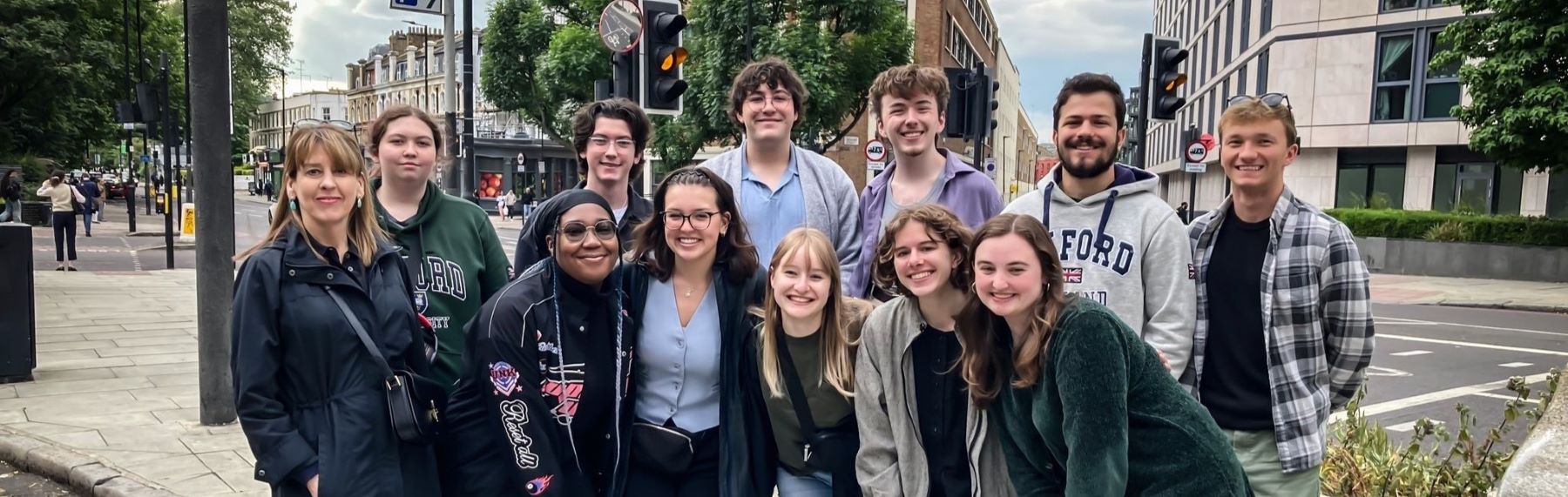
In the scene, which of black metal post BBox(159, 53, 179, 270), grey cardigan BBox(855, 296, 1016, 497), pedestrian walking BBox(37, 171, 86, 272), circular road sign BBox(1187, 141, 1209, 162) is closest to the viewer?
grey cardigan BBox(855, 296, 1016, 497)

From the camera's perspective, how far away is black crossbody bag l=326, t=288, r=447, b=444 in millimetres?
2676

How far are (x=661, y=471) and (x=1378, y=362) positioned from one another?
960 centimetres

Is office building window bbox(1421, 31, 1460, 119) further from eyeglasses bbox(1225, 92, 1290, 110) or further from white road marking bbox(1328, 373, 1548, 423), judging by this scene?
eyeglasses bbox(1225, 92, 1290, 110)

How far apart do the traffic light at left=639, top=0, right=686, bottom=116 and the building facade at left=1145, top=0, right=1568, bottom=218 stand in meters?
19.4

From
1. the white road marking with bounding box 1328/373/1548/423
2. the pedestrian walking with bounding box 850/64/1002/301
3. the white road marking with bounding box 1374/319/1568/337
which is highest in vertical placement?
the pedestrian walking with bounding box 850/64/1002/301

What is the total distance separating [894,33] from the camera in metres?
26.2

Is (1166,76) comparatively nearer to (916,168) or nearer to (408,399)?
(916,168)

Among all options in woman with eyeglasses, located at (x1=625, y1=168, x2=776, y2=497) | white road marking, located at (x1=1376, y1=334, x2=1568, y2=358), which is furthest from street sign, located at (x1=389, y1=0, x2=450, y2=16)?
white road marking, located at (x1=1376, y1=334, x2=1568, y2=358)

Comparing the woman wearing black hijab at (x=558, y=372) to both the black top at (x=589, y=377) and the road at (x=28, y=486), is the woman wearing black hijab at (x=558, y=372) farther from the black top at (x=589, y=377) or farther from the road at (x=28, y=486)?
the road at (x=28, y=486)

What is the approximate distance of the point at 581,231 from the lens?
2.77m

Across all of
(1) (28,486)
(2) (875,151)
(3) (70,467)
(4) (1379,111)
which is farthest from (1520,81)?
(1) (28,486)

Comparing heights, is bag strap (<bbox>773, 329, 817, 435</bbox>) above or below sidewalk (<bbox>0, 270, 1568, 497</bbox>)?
above

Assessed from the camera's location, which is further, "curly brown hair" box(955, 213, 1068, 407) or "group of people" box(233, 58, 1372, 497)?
"group of people" box(233, 58, 1372, 497)

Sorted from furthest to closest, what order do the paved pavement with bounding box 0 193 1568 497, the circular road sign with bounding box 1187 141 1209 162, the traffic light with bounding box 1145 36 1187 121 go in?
the circular road sign with bounding box 1187 141 1209 162 < the traffic light with bounding box 1145 36 1187 121 < the paved pavement with bounding box 0 193 1568 497
